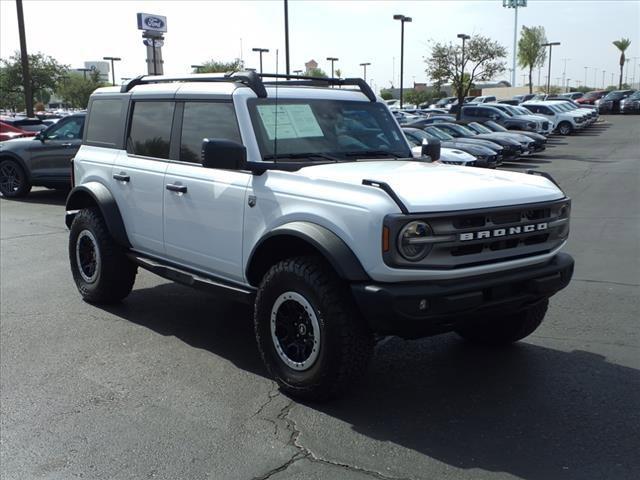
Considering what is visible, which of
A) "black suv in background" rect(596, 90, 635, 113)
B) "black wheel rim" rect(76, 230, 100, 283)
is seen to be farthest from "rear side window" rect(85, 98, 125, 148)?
"black suv in background" rect(596, 90, 635, 113)

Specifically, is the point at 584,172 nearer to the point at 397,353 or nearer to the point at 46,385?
the point at 397,353

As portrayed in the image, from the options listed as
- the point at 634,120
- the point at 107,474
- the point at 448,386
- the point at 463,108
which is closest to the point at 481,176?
the point at 448,386

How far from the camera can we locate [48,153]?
45.4ft

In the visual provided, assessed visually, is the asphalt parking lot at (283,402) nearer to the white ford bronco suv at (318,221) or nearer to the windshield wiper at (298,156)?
the white ford bronco suv at (318,221)

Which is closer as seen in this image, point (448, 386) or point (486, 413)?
point (486, 413)

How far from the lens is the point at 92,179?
6.17 metres

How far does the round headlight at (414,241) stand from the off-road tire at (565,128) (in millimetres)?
33271

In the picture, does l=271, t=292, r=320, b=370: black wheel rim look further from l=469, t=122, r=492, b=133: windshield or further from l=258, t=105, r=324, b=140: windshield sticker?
l=469, t=122, r=492, b=133: windshield

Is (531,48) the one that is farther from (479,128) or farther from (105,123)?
(105,123)

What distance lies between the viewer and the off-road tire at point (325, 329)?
3826 millimetres

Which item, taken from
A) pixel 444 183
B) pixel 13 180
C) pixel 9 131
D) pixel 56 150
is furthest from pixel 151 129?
pixel 9 131

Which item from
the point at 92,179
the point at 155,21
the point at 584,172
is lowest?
the point at 584,172

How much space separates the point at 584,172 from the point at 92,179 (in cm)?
1543

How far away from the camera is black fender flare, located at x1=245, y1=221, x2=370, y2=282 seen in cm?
371
